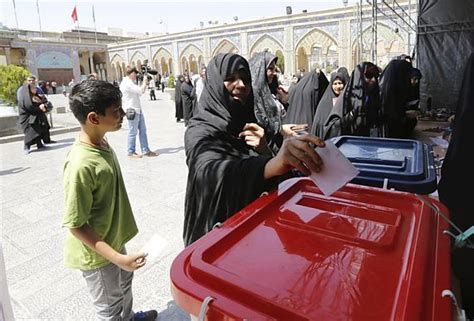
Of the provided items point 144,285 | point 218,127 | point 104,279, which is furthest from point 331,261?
point 144,285

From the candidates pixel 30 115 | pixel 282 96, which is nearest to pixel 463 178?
pixel 282 96

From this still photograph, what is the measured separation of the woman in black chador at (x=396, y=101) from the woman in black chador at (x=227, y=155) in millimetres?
3162

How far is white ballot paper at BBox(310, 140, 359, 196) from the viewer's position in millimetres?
975

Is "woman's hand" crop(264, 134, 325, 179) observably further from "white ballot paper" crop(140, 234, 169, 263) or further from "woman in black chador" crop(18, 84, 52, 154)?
"woman in black chador" crop(18, 84, 52, 154)

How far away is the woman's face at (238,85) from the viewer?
1573 mm

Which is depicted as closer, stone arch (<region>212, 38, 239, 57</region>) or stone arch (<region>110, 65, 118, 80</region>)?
stone arch (<region>212, 38, 239, 57</region>)

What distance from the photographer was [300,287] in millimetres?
706

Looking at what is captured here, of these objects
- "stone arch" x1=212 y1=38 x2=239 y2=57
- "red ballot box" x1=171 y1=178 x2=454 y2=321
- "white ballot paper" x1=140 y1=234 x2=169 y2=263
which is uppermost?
"stone arch" x1=212 y1=38 x2=239 y2=57

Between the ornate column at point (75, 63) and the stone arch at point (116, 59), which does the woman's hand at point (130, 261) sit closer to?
the ornate column at point (75, 63)

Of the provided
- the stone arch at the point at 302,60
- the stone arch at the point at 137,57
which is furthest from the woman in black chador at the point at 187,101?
the stone arch at the point at 137,57

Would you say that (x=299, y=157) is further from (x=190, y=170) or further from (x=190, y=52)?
(x=190, y=52)

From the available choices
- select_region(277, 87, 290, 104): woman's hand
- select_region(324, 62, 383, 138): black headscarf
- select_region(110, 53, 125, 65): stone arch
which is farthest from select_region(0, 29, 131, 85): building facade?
select_region(324, 62, 383, 138): black headscarf

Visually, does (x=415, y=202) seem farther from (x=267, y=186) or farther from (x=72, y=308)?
(x=72, y=308)

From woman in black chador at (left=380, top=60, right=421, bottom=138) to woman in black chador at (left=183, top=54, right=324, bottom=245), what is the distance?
316cm
